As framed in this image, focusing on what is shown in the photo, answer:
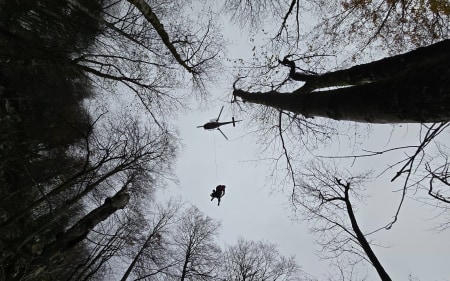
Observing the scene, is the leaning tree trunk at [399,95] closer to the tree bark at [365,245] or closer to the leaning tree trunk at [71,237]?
the tree bark at [365,245]

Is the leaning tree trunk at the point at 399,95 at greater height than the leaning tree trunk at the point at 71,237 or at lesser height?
lesser

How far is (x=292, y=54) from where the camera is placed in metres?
7.61

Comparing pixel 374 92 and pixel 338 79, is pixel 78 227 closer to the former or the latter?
pixel 338 79

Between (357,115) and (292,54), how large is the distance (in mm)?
5126

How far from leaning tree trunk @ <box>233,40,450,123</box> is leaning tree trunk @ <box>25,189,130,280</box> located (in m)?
7.02

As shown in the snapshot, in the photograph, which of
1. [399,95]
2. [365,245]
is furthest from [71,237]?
[399,95]

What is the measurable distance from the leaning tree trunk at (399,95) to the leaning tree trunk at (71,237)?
7.02 meters

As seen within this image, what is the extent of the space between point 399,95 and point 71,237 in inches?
339

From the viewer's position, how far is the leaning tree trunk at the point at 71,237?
23.4ft

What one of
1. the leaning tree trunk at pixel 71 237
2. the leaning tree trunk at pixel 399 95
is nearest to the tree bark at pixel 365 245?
the leaning tree trunk at pixel 399 95

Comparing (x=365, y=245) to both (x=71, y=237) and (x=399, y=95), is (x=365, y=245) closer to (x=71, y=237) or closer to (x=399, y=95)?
(x=399, y=95)

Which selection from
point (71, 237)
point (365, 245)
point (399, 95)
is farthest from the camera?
point (71, 237)

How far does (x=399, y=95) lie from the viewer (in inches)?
88.7

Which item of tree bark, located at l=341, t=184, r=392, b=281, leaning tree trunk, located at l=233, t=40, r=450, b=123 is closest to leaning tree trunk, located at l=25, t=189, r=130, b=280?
tree bark, located at l=341, t=184, r=392, b=281
